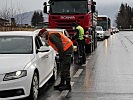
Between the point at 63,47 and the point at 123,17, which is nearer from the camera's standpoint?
the point at 63,47

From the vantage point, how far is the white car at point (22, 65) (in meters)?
7.43

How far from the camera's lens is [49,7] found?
21.1m

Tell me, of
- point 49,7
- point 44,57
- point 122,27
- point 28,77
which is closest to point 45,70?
point 44,57

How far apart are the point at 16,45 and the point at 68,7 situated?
39.7 ft

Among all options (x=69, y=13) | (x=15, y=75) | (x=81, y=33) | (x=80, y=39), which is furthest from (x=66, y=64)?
(x=69, y=13)

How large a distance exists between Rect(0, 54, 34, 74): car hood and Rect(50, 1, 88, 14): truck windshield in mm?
12697

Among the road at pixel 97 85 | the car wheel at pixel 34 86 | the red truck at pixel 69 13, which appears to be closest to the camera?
the car wheel at pixel 34 86

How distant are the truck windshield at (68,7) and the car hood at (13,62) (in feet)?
41.7

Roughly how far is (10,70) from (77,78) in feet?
15.7

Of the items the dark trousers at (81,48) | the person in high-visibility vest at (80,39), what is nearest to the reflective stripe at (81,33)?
the person in high-visibility vest at (80,39)

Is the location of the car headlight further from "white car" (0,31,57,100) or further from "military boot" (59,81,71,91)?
"military boot" (59,81,71,91)

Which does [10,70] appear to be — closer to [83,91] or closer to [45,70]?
[45,70]

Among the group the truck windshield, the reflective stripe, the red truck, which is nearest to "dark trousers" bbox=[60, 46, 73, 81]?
the reflective stripe

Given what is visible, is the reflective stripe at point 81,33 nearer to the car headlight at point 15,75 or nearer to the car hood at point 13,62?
the car hood at point 13,62
